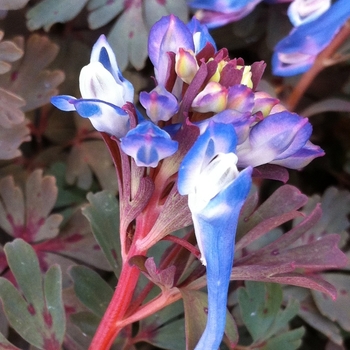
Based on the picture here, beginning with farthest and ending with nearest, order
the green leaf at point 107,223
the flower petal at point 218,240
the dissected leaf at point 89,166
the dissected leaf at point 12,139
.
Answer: the dissected leaf at point 89,166
the dissected leaf at point 12,139
the green leaf at point 107,223
the flower petal at point 218,240

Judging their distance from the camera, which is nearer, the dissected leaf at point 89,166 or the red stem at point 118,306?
the red stem at point 118,306

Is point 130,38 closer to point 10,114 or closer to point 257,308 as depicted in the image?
point 10,114

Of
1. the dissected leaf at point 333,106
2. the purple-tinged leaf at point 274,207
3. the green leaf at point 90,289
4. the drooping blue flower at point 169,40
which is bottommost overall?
the green leaf at point 90,289

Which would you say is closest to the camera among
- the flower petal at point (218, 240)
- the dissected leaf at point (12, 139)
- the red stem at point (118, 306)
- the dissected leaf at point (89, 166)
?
the flower petal at point (218, 240)

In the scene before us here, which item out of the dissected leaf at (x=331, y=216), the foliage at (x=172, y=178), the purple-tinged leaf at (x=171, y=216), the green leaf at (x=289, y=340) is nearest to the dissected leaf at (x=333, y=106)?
the foliage at (x=172, y=178)

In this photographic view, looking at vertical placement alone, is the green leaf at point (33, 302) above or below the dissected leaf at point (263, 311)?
above

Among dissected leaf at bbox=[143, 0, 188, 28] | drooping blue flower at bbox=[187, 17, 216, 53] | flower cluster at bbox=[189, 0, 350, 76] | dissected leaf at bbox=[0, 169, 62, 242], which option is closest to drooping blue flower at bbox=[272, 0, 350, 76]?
flower cluster at bbox=[189, 0, 350, 76]

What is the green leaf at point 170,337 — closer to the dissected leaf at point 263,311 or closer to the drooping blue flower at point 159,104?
the dissected leaf at point 263,311
